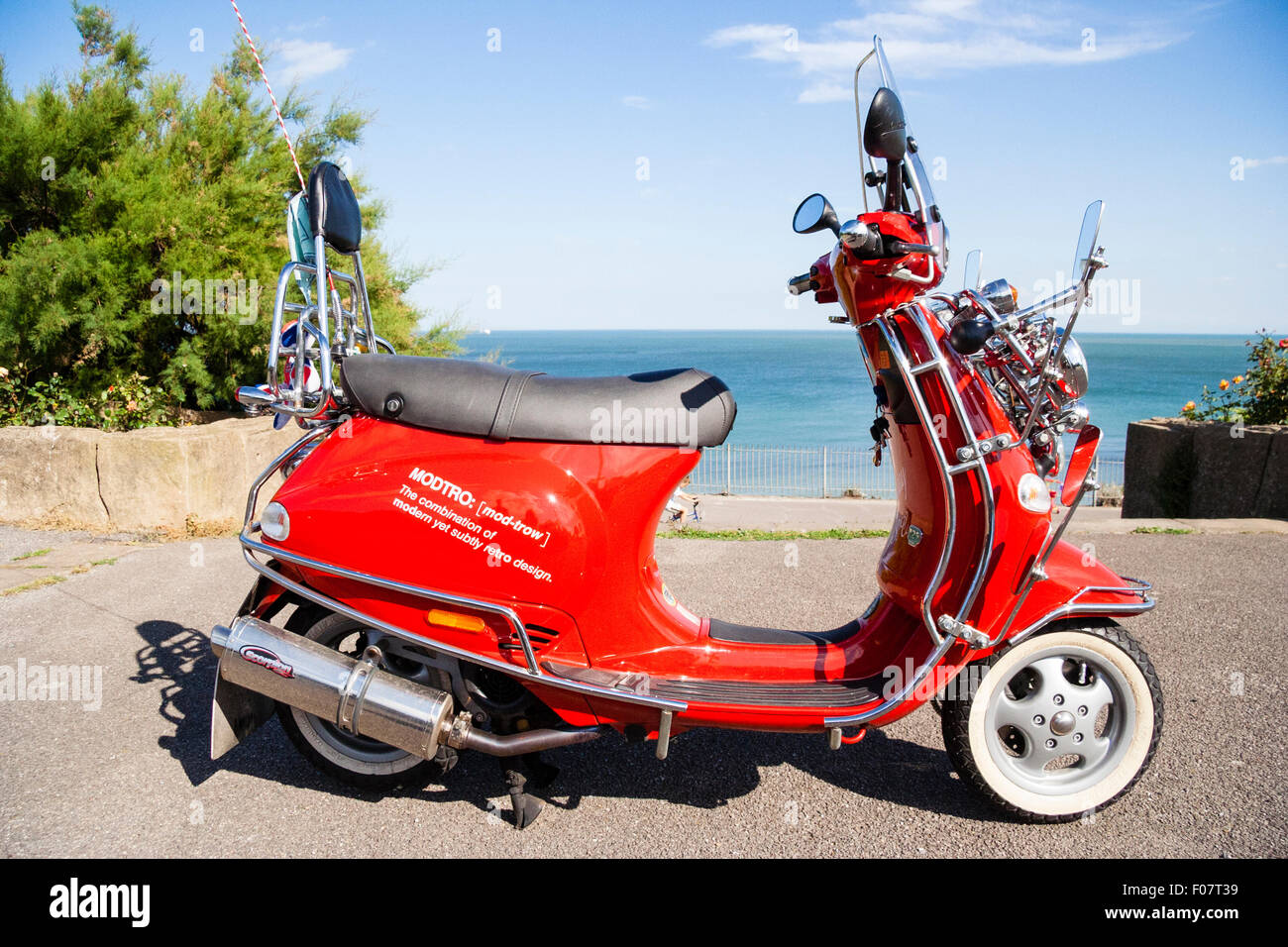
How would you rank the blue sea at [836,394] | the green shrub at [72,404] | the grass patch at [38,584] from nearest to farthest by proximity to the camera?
the grass patch at [38,584], the green shrub at [72,404], the blue sea at [836,394]

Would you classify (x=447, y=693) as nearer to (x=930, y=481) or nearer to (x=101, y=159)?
(x=930, y=481)

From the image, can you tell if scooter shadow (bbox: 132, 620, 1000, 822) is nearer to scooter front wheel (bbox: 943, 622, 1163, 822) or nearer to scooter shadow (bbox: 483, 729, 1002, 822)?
scooter shadow (bbox: 483, 729, 1002, 822)

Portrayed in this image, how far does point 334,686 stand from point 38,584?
3588mm

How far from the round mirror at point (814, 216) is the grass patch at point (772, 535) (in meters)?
4.00

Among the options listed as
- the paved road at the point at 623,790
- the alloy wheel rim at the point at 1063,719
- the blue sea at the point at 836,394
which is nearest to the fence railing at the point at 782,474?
the blue sea at the point at 836,394

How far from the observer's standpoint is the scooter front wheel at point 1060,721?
2637mm

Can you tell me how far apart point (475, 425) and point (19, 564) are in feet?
14.7

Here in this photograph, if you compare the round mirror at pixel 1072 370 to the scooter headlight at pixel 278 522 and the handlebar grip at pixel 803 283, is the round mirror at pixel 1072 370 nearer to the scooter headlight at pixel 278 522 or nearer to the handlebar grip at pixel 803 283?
the handlebar grip at pixel 803 283

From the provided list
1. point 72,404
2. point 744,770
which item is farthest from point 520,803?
point 72,404

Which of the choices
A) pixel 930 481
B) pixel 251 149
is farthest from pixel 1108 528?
pixel 251 149

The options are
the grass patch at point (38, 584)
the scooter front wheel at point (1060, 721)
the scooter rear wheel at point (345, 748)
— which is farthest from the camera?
the grass patch at point (38, 584)

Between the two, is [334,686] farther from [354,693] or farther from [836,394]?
[836,394]

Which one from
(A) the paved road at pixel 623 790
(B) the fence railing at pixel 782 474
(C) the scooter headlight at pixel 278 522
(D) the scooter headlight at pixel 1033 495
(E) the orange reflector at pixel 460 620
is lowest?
(B) the fence railing at pixel 782 474

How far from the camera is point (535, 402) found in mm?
2594
